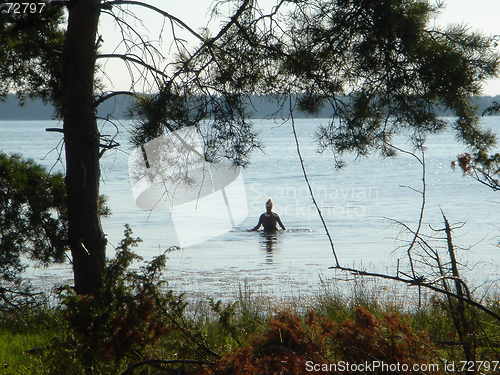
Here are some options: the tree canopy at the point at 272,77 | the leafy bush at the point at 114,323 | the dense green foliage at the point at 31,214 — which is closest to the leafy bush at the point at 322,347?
the leafy bush at the point at 114,323

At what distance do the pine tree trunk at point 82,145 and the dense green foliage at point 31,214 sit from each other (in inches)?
43.8

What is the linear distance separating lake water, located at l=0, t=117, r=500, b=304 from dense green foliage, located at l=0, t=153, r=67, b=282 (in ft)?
1.11

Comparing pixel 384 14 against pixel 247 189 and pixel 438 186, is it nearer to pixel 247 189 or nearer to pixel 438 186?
pixel 247 189

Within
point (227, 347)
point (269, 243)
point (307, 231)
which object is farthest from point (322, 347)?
point (307, 231)

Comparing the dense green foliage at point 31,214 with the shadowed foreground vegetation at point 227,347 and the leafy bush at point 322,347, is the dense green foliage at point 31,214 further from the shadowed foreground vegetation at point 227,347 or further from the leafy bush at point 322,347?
the leafy bush at point 322,347

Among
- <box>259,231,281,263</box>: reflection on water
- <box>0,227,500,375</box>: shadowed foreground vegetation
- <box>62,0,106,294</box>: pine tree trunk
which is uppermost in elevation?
<box>62,0,106,294</box>: pine tree trunk

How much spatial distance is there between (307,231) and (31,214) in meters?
15.7

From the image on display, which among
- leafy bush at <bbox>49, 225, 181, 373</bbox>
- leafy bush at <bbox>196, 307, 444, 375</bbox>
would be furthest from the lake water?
leafy bush at <bbox>49, 225, 181, 373</bbox>

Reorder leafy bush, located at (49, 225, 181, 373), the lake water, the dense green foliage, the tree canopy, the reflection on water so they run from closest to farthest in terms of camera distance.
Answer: leafy bush, located at (49, 225, 181, 373) < the tree canopy < the dense green foliage < the lake water < the reflection on water

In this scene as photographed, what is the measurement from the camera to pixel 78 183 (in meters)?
5.00

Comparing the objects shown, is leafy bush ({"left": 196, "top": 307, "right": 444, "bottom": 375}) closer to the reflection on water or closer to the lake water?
the lake water

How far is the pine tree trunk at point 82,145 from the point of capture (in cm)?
493

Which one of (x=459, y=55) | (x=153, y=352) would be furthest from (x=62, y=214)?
(x=459, y=55)

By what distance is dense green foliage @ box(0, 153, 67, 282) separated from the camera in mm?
5969
